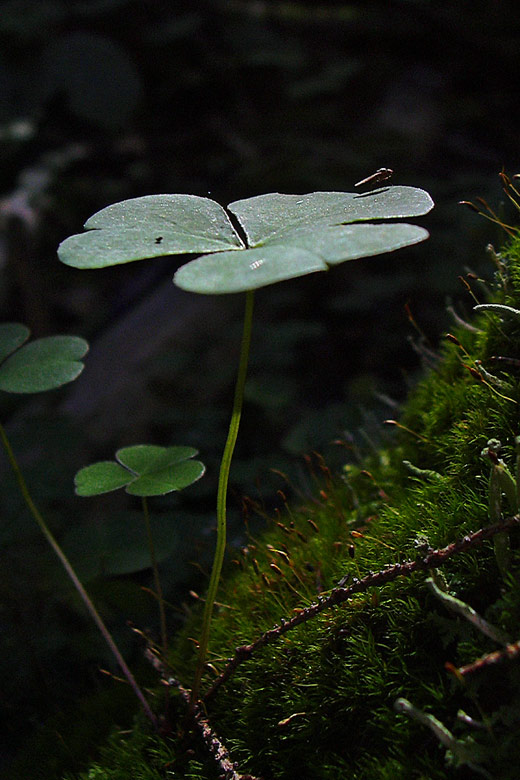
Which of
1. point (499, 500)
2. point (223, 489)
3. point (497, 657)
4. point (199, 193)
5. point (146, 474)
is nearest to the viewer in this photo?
point (497, 657)

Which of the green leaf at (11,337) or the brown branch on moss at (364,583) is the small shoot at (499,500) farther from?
the green leaf at (11,337)

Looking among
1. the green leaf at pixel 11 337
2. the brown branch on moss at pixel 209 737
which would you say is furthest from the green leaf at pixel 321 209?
the brown branch on moss at pixel 209 737

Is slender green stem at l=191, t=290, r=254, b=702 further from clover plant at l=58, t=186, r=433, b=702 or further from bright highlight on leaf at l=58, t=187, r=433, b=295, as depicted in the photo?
bright highlight on leaf at l=58, t=187, r=433, b=295

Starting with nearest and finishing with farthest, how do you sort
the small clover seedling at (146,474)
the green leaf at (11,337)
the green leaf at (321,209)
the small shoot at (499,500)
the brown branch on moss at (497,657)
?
the brown branch on moss at (497,657) → the small shoot at (499,500) → the green leaf at (321,209) → the small clover seedling at (146,474) → the green leaf at (11,337)

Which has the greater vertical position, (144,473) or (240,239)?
(240,239)

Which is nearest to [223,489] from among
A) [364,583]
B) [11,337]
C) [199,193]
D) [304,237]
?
[364,583]

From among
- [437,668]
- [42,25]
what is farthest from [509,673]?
[42,25]

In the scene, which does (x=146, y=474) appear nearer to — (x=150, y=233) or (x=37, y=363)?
(x=37, y=363)
